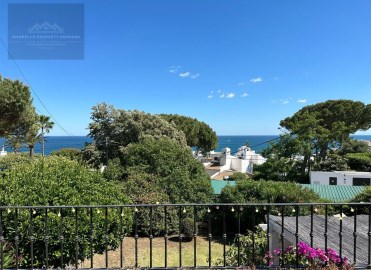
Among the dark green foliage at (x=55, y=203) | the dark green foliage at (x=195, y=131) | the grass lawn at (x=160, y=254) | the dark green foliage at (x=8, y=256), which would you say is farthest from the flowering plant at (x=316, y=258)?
the dark green foliage at (x=195, y=131)

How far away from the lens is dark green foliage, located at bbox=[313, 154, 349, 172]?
71.9 feet

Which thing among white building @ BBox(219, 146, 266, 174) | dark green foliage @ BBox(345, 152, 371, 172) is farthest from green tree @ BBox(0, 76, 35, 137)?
white building @ BBox(219, 146, 266, 174)

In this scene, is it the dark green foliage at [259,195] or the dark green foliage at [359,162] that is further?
the dark green foliage at [359,162]

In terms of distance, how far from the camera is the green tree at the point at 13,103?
12.0 m

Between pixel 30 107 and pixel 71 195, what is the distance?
1147cm

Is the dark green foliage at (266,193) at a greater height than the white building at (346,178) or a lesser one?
greater

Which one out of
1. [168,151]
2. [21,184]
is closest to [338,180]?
[168,151]

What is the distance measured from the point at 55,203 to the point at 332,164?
2297cm

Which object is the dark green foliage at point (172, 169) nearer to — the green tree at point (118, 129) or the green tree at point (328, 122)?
the green tree at point (118, 129)

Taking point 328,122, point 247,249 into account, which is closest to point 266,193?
Answer: point 247,249

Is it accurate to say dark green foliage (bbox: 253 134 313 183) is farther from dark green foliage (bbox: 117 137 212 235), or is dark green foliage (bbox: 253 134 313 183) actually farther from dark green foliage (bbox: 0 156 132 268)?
dark green foliage (bbox: 0 156 132 268)

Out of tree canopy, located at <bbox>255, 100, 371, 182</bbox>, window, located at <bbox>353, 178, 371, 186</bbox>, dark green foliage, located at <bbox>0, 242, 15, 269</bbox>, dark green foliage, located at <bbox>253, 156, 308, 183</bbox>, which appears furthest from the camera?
tree canopy, located at <bbox>255, 100, 371, 182</bbox>

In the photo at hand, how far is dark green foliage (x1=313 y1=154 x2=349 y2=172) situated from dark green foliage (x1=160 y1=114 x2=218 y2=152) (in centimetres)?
1421

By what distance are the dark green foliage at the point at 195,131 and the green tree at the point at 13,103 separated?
1743 cm
